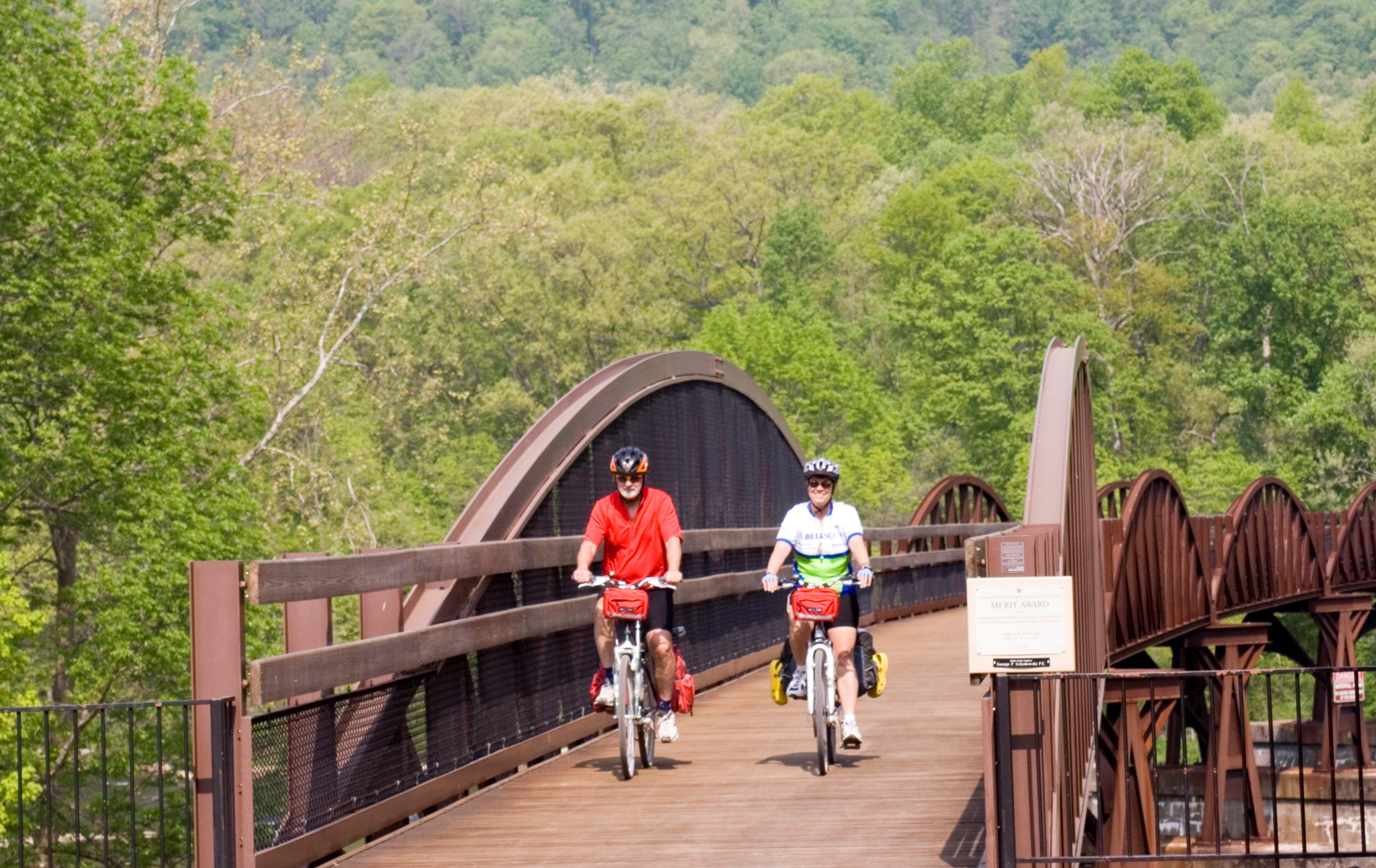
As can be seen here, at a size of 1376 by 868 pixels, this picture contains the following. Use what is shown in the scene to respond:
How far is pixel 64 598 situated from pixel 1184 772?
24771 mm

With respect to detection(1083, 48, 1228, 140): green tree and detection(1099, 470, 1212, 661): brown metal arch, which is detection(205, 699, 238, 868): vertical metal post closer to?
detection(1099, 470, 1212, 661): brown metal arch

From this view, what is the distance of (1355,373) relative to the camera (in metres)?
61.5

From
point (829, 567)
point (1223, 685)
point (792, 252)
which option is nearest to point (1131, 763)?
point (1223, 685)

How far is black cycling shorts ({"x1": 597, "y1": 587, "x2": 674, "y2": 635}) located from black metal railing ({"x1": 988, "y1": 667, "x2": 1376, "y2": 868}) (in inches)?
77.0

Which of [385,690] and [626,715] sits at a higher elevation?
[385,690]

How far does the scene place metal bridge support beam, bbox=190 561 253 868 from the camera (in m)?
6.39

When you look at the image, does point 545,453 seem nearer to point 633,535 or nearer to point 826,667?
point 633,535

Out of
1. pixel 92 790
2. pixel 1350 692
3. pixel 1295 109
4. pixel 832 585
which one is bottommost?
pixel 92 790

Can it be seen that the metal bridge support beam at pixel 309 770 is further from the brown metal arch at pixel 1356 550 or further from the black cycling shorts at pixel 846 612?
the brown metal arch at pixel 1356 550

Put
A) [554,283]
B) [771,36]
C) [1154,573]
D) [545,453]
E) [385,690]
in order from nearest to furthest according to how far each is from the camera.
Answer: [385,690], [545,453], [1154,573], [554,283], [771,36]

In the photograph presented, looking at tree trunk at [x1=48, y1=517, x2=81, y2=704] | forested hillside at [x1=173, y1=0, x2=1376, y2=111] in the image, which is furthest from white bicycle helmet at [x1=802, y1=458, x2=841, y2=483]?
forested hillside at [x1=173, y1=0, x2=1376, y2=111]

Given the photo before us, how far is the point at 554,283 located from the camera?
6500 cm

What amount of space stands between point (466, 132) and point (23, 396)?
196ft

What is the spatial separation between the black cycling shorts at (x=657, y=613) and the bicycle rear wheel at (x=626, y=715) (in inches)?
9.4
